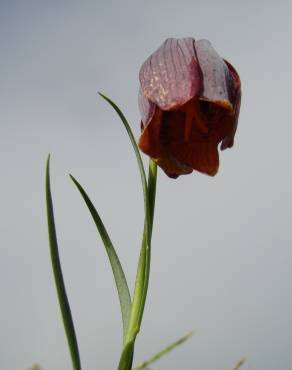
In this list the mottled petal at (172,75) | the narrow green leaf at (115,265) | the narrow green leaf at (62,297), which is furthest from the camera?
the mottled petal at (172,75)

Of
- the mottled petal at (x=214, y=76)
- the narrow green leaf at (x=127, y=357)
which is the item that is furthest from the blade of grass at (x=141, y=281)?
the mottled petal at (x=214, y=76)

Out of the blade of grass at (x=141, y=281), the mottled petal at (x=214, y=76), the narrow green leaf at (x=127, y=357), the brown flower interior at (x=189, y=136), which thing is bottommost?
the narrow green leaf at (x=127, y=357)

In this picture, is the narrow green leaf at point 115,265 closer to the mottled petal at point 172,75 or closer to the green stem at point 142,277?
the green stem at point 142,277

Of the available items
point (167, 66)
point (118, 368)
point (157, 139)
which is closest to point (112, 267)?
point (118, 368)

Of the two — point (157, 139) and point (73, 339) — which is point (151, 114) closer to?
point (157, 139)

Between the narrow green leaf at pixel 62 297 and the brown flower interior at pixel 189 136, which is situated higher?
the brown flower interior at pixel 189 136

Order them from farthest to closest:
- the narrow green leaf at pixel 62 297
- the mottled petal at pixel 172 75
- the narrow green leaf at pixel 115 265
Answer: the mottled petal at pixel 172 75, the narrow green leaf at pixel 115 265, the narrow green leaf at pixel 62 297

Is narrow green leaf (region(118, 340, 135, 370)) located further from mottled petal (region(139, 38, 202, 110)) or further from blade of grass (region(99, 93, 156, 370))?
mottled petal (region(139, 38, 202, 110))

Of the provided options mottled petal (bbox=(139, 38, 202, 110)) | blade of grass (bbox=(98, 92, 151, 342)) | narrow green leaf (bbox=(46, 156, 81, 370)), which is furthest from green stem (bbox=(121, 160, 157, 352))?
mottled petal (bbox=(139, 38, 202, 110))
